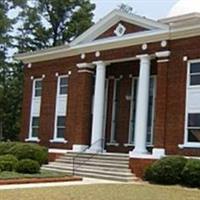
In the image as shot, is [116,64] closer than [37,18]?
Yes

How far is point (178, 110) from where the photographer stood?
2323 centimetres

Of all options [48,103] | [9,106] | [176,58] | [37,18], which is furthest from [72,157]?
[37,18]

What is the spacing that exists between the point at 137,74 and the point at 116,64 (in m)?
1.64

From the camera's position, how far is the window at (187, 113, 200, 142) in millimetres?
22719

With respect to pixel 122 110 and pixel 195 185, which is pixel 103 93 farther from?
pixel 195 185

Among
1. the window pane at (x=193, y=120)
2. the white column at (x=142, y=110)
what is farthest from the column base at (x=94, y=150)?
the window pane at (x=193, y=120)

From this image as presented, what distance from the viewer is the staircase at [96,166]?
74.3 ft

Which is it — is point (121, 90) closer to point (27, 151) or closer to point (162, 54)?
point (162, 54)

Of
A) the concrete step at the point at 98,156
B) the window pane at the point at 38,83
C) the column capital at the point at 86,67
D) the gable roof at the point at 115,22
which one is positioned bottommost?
the concrete step at the point at 98,156

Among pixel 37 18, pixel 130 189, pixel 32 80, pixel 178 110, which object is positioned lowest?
pixel 130 189

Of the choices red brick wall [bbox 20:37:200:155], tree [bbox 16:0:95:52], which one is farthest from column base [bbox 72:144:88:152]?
tree [bbox 16:0:95:52]

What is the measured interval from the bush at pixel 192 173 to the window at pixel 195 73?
3981mm

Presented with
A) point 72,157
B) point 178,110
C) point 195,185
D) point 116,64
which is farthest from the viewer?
point 116,64

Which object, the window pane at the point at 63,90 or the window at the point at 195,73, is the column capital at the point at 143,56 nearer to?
the window at the point at 195,73
